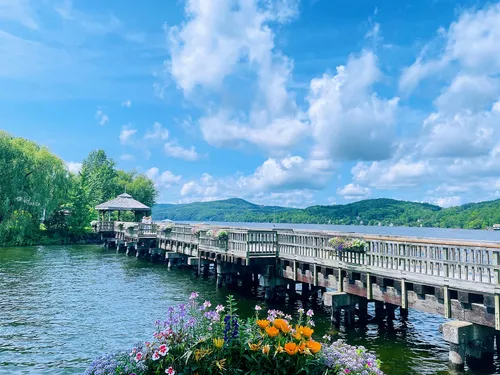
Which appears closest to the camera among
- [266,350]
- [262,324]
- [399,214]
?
[266,350]

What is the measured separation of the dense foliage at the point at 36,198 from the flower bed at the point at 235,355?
51.3m

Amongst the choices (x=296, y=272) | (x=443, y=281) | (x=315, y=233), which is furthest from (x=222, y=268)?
(x=443, y=281)

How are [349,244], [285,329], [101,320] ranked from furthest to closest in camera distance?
[101,320] → [349,244] → [285,329]

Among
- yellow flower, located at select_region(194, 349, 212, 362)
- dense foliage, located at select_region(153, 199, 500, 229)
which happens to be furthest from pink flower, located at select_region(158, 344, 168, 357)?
dense foliage, located at select_region(153, 199, 500, 229)

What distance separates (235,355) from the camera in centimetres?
486

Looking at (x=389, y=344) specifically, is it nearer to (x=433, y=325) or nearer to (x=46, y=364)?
(x=433, y=325)

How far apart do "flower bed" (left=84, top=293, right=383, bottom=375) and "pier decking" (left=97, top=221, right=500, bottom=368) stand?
6852mm

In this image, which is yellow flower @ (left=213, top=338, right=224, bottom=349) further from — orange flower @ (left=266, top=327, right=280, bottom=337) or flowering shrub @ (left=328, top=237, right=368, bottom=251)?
flowering shrub @ (left=328, top=237, right=368, bottom=251)

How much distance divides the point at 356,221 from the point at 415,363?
6658 inches

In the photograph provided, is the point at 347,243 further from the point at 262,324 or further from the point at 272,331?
the point at 272,331

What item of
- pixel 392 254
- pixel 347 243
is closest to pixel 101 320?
→ pixel 347 243

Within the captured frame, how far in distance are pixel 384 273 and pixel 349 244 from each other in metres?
1.73

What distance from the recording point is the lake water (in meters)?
11.8

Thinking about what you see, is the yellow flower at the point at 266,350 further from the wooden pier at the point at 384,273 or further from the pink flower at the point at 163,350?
the wooden pier at the point at 384,273
